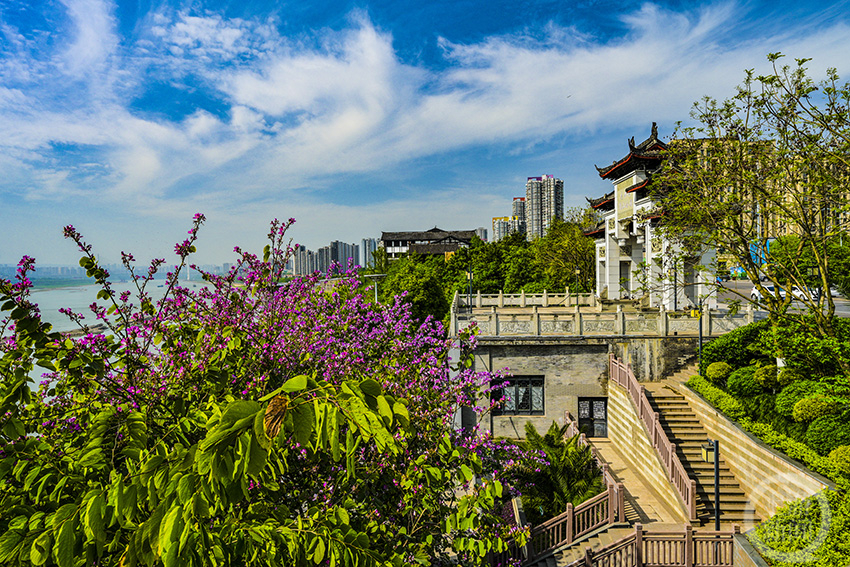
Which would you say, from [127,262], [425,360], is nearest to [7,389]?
[127,262]

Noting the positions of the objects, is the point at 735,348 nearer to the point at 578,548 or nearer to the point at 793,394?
the point at 793,394

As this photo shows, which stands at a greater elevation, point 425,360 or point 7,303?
point 7,303

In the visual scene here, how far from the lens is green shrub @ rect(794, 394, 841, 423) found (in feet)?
36.6

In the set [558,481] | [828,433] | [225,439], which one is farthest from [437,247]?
[225,439]

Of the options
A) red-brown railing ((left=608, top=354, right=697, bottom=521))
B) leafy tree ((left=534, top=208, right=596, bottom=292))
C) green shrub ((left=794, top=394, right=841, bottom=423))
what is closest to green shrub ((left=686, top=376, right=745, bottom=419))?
red-brown railing ((left=608, top=354, right=697, bottom=521))

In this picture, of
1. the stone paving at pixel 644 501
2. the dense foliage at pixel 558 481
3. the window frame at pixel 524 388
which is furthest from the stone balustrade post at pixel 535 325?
the stone paving at pixel 644 501

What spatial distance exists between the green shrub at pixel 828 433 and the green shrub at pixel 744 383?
107 inches

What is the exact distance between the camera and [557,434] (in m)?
15.5

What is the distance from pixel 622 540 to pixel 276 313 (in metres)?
9.75

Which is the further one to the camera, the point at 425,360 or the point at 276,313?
the point at 425,360

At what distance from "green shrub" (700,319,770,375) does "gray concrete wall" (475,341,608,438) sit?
3758 millimetres

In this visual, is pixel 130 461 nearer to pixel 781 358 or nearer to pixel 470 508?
pixel 470 508

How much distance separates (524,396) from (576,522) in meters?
6.85

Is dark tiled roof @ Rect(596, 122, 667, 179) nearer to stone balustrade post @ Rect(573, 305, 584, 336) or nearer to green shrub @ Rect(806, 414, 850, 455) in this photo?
stone balustrade post @ Rect(573, 305, 584, 336)
